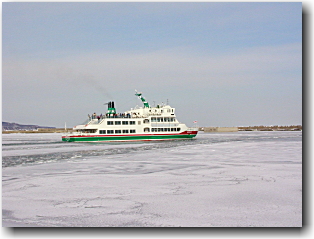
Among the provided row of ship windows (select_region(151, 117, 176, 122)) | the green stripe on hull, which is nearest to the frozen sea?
the green stripe on hull

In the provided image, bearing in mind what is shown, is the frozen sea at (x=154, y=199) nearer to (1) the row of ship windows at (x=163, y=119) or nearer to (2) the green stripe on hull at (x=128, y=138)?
(2) the green stripe on hull at (x=128, y=138)

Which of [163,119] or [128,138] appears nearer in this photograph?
[128,138]

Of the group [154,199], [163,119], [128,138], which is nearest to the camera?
[154,199]

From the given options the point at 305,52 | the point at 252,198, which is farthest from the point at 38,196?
the point at 305,52

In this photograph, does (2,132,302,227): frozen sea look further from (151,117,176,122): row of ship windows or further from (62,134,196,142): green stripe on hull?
(151,117,176,122): row of ship windows

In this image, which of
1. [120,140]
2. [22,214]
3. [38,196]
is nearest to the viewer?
[22,214]

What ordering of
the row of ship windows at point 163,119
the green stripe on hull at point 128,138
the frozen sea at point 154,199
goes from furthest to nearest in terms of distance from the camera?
the row of ship windows at point 163,119 < the green stripe on hull at point 128,138 < the frozen sea at point 154,199

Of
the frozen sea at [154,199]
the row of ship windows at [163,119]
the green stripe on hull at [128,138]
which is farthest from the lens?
the row of ship windows at [163,119]

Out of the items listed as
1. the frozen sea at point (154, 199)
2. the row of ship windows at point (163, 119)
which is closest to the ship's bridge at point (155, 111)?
the row of ship windows at point (163, 119)

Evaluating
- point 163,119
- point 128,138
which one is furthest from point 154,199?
point 163,119

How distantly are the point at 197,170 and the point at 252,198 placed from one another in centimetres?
553

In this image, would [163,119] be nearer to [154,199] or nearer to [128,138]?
[128,138]

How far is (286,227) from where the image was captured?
653cm

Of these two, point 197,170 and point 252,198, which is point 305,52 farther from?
point 197,170
